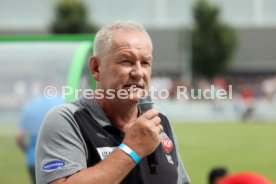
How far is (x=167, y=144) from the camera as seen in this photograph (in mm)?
3150

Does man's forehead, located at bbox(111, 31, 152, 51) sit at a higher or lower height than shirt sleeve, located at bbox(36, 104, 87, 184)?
higher

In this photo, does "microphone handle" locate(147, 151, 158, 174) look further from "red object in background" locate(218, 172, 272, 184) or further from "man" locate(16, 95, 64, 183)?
"man" locate(16, 95, 64, 183)

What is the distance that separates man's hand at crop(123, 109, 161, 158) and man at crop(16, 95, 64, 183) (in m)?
4.31

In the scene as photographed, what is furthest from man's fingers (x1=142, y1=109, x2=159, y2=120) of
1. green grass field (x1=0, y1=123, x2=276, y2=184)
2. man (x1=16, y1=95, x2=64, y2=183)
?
green grass field (x1=0, y1=123, x2=276, y2=184)

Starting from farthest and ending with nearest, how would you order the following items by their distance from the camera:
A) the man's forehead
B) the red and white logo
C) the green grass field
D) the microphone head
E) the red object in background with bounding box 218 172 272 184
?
1. the green grass field
2. the red and white logo
3. the man's forehead
4. the microphone head
5. the red object in background with bounding box 218 172 272 184

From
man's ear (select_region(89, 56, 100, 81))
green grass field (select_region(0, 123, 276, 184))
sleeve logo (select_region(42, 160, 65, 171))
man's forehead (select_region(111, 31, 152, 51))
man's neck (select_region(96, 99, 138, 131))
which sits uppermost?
man's forehead (select_region(111, 31, 152, 51))

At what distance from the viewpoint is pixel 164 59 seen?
172 ft

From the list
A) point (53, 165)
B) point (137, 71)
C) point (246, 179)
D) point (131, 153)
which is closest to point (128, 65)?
point (137, 71)

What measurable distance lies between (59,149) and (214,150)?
1429 centimetres

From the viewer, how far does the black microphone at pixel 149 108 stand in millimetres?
2852

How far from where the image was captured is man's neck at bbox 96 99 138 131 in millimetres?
3037

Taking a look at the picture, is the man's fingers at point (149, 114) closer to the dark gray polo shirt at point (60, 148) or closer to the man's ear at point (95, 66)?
the dark gray polo shirt at point (60, 148)

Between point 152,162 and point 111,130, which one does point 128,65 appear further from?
point 152,162

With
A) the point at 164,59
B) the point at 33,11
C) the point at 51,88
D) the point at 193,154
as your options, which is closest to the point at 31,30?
the point at 33,11
